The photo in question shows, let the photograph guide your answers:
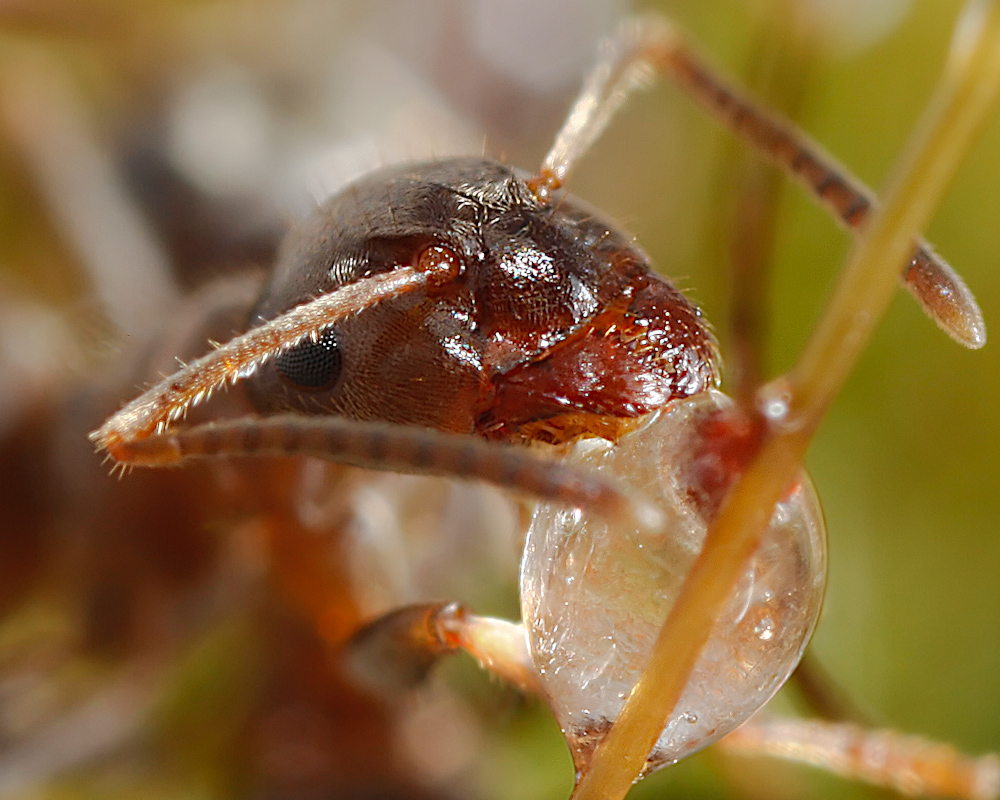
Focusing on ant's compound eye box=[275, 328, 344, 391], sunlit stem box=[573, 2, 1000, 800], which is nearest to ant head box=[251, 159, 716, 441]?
ant's compound eye box=[275, 328, 344, 391]

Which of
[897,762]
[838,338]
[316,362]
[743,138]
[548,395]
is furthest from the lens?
[897,762]

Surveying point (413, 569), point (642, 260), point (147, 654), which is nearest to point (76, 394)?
point (147, 654)

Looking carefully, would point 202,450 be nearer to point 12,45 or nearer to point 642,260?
point 642,260

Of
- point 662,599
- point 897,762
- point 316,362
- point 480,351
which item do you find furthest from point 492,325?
point 897,762

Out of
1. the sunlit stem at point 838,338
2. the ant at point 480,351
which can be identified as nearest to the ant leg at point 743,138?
the ant at point 480,351

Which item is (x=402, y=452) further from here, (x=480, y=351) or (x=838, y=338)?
(x=838, y=338)
